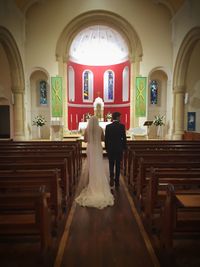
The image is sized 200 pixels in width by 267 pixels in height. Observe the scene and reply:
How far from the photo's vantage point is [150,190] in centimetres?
306

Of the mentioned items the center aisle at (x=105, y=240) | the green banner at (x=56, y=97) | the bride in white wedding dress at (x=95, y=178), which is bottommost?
the center aisle at (x=105, y=240)

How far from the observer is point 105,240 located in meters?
3.01

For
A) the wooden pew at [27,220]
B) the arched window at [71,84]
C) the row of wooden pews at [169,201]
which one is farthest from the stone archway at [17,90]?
the wooden pew at [27,220]

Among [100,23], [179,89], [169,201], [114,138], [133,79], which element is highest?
[100,23]

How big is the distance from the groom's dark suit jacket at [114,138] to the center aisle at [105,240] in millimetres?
1414

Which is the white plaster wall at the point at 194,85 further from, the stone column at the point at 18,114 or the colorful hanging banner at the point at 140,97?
the stone column at the point at 18,114

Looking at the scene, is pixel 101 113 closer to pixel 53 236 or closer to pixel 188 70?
pixel 188 70

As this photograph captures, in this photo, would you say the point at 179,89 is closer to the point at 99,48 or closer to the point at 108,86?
the point at 108,86

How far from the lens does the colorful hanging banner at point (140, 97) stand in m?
13.5

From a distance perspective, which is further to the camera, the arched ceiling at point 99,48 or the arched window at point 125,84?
the arched window at point 125,84

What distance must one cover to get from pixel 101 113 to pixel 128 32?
17.6 feet

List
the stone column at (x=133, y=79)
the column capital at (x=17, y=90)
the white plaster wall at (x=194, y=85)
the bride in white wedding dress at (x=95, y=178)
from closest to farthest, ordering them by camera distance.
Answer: the bride in white wedding dress at (x=95, y=178) → the column capital at (x=17, y=90) → the white plaster wall at (x=194, y=85) → the stone column at (x=133, y=79)

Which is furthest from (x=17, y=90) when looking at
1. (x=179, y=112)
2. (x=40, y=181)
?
(x=40, y=181)

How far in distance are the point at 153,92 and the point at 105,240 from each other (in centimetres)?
1318
